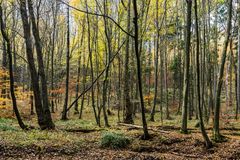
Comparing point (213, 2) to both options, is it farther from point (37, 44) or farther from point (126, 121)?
point (37, 44)

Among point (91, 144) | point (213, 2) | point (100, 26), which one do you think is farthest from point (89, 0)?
point (91, 144)

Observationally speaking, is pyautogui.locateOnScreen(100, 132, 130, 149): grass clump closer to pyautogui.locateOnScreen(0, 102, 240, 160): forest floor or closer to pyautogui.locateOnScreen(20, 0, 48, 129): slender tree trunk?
pyautogui.locateOnScreen(0, 102, 240, 160): forest floor

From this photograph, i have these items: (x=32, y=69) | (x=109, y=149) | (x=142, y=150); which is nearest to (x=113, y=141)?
(x=109, y=149)

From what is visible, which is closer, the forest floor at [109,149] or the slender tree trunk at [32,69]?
the forest floor at [109,149]

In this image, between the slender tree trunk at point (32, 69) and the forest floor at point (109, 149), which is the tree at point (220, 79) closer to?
the forest floor at point (109, 149)

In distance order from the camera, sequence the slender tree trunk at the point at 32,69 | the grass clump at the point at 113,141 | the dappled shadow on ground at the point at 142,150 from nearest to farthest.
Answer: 1. the dappled shadow on ground at the point at 142,150
2. the grass clump at the point at 113,141
3. the slender tree trunk at the point at 32,69

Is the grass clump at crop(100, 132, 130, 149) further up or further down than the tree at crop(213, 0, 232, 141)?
further down

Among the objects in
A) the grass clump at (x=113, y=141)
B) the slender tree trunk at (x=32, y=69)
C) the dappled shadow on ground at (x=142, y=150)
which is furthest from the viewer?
the slender tree trunk at (x=32, y=69)

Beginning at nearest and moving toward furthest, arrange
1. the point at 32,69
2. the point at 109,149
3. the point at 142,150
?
the point at 109,149, the point at 142,150, the point at 32,69

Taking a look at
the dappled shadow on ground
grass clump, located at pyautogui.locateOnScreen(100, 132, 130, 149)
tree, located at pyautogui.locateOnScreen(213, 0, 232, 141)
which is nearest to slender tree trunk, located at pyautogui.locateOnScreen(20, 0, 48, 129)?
the dappled shadow on ground

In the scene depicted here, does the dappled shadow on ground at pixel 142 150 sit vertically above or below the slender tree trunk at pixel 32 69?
below

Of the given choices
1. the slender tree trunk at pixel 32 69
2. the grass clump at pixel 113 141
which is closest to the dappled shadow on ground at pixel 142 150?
the grass clump at pixel 113 141

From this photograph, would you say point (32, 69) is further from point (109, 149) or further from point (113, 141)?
point (109, 149)

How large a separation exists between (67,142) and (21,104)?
1883 cm
